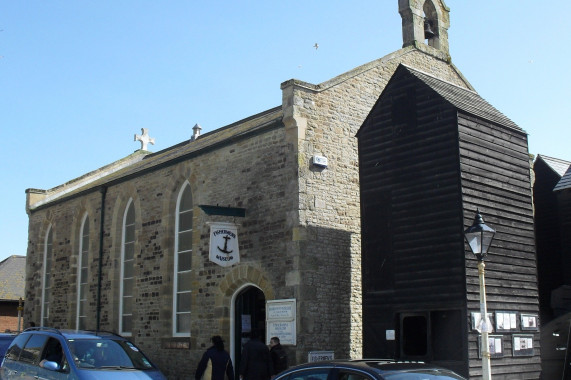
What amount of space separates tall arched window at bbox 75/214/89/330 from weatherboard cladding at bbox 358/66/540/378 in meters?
13.6

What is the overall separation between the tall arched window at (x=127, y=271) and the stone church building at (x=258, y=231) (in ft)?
0.15

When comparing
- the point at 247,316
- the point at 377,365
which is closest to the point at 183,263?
the point at 247,316

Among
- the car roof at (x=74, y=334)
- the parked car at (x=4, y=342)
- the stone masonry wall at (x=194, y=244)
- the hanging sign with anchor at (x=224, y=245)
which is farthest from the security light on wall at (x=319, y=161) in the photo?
the parked car at (x=4, y=342)

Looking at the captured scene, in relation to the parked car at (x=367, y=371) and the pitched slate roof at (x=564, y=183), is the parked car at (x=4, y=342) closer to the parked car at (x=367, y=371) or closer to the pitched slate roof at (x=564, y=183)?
the parked car at (x=367, y=371)

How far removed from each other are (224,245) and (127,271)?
7.41 metres

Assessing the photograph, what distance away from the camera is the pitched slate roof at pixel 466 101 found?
14883 mm

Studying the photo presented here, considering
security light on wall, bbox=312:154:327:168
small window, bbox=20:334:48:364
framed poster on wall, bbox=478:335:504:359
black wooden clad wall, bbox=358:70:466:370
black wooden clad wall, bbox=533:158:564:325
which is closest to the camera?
small window, bbox=20:334:48:364

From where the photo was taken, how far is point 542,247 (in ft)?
66.5

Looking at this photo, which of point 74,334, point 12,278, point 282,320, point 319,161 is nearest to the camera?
point 74,334

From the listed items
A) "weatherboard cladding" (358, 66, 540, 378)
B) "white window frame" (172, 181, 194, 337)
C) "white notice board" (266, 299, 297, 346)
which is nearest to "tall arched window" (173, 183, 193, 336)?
"white window frame" (172, 181, 194, 337)

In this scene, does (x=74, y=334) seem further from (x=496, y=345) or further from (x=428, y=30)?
(x=428, y=30)

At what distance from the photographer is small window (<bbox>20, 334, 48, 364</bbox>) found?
11211mm

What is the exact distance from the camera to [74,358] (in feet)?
33.8

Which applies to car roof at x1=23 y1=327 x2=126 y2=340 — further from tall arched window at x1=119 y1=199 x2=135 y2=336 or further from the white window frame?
tall arched window at x1=119 y1=199 x2=135 y2=336
